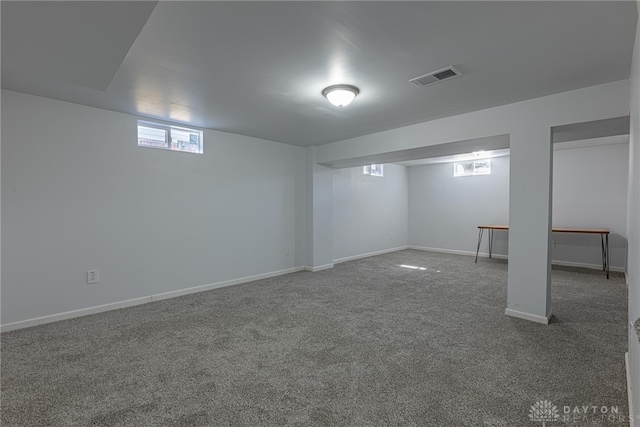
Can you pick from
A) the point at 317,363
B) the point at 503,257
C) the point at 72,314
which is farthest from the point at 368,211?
the point at 72,314

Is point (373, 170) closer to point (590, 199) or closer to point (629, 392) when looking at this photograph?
point (590, 199)

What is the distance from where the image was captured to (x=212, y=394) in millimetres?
1882

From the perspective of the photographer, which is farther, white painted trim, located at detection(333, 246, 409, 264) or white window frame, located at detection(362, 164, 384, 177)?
white window frame, located at detection(362, 164, 384, 177)

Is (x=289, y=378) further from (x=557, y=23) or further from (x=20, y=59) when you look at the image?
(x=20, y=59)

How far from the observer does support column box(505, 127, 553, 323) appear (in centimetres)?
292

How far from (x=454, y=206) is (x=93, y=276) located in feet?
23.5

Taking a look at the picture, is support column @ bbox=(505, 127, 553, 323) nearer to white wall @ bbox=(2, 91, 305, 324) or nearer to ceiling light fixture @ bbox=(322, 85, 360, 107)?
ceiling light fixture @ bbox=(322, 85, 360, 107)

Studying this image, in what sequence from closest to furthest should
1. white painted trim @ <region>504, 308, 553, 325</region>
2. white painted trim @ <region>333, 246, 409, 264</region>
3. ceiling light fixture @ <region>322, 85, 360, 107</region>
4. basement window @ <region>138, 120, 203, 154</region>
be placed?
ceiling light fixture @ <region>322, 85, 360, 107</region> → white painted trim @ <region>504, 308, 553, 325</region> → basement window @ <region>138, 120, 203, 154</region> → white painted trim @ <region>333, 246, 409, 264</region>

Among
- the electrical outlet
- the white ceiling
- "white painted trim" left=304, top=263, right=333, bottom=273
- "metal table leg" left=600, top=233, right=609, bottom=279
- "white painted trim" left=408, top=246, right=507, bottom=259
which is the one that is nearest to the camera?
the white ceiling

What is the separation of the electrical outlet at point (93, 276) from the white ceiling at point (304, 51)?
1.83 meters

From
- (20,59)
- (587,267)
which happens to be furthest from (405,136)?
(587,267)

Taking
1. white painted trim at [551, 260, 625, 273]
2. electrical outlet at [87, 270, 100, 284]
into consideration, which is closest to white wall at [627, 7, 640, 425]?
electrical outlet at [87, 270, 100, 284]

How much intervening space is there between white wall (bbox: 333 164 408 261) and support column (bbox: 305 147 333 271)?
0.52 m

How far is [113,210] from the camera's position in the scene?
3414mm
